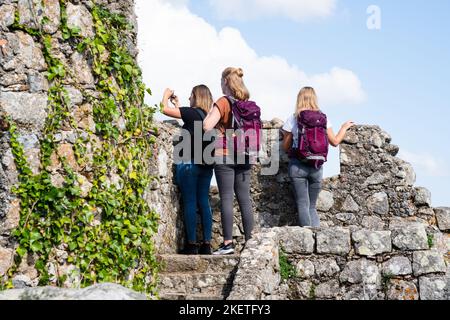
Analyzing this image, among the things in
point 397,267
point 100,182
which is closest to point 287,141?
point 397,267

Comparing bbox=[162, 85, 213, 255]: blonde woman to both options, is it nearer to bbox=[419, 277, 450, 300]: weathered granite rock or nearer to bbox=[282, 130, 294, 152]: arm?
bbox=[282, 130, 294, 152]: arm

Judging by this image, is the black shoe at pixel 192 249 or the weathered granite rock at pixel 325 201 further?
the weathered granite rock at pixel 325 201

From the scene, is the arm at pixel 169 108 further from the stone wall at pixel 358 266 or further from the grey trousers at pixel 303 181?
the stone wall at pixel 358 266

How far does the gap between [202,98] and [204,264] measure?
199 cm

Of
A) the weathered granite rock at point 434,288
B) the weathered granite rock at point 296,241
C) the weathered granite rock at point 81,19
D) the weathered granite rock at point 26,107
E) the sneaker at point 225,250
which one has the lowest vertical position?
the weathered granite rock at point 434,288

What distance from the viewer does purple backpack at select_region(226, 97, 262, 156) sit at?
7.42 meters

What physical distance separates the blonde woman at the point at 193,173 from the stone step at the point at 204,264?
0.91 meters

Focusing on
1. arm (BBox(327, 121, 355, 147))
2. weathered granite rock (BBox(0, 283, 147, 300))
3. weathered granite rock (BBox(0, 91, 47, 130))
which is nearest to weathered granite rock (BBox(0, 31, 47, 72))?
weathered granite rock (BBox(0, 91, 47, 130))

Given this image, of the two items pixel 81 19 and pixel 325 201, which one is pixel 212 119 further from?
pixel 325 201

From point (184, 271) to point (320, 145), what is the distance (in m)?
2.20

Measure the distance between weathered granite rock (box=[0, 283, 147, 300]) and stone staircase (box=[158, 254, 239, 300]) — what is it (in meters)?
2.44

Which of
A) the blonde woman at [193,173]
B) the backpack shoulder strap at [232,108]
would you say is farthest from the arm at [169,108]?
the backpack shoulder strap at [232,108]

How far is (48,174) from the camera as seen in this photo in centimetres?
591

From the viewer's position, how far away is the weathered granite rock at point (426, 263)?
7.27 meters
